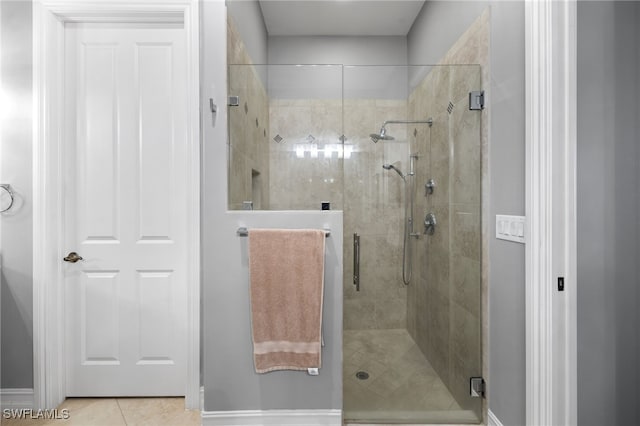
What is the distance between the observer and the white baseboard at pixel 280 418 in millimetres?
1700

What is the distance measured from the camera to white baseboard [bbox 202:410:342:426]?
170 cm

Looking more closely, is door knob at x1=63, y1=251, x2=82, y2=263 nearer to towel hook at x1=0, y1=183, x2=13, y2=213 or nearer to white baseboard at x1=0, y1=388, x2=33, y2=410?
towel hook at x1=0, y1=183, x2=13, y2=213

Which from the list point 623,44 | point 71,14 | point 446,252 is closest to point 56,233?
point 71,14

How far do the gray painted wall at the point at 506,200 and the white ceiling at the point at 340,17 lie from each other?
3.68 feet

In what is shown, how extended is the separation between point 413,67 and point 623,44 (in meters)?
0.86

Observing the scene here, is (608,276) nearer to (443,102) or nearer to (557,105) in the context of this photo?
(557,105)

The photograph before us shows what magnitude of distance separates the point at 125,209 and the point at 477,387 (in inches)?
85.5

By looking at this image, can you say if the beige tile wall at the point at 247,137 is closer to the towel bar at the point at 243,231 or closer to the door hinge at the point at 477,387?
the towel bar at the point at 243,231

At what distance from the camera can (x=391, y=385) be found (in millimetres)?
1806

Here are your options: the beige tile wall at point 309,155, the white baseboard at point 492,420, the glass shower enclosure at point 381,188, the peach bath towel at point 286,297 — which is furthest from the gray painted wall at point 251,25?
the white baseboard at point 492,420

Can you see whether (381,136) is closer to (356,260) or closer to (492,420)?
(356,260)

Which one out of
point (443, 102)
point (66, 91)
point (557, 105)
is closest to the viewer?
point (557, 105)

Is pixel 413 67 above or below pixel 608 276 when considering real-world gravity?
above

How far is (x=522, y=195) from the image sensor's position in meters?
1.44
